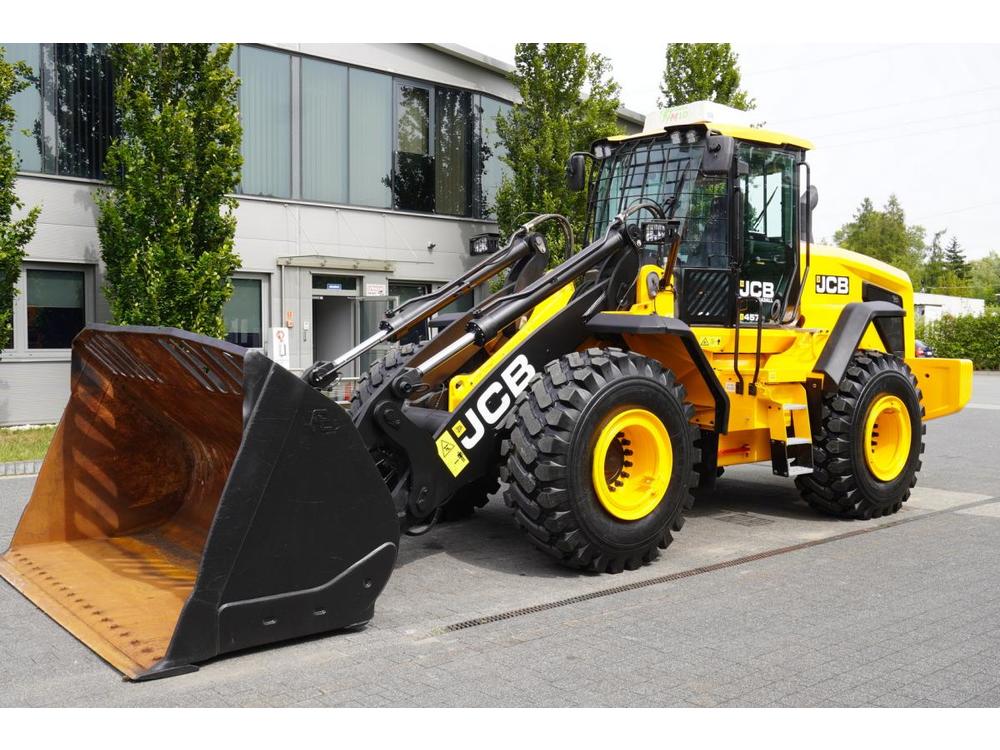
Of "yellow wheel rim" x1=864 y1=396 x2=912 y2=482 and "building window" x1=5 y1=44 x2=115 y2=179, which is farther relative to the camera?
"building window" x1=5 y1=44 x2=115 y2=179

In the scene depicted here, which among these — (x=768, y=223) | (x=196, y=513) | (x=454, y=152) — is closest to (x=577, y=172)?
(x=768, y=223)

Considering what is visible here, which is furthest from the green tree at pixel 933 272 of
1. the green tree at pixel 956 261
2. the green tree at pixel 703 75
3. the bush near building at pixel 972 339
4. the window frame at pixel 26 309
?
the window frame at pixel 26 309

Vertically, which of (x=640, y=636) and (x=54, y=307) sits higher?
(x=54, y=307)

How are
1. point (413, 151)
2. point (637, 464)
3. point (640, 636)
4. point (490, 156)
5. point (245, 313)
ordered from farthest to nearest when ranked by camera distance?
point (490, 156)
point (413, 151)
point (245, 313)
point (637, 464)
point (640, 636)

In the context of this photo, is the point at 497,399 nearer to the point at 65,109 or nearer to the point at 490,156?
the point at 65,109

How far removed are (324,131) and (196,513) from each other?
13449mm

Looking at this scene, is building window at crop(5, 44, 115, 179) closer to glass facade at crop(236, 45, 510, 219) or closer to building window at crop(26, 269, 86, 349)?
building window at crop(26, 269, 86, 349)

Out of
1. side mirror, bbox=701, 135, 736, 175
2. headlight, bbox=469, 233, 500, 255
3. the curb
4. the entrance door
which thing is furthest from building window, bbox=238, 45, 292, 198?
side mirror, bbox=701, 135, 736, 175

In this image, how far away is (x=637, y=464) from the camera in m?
6.41

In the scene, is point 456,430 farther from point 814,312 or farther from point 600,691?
point 814,312

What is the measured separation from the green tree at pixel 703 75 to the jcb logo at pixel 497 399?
Answer: 61.0ft

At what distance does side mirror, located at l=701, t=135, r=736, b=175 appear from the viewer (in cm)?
660

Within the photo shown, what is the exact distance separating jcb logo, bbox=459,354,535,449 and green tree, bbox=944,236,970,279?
9798 cm

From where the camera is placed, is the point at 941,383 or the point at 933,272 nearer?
the point at 941,383
